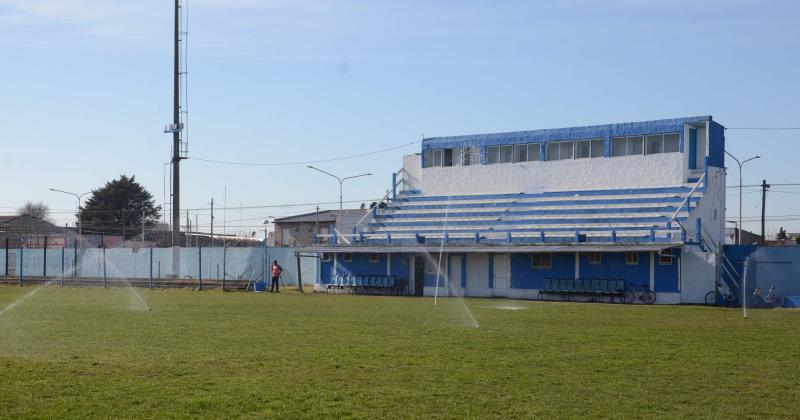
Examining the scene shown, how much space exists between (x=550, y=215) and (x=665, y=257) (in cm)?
947

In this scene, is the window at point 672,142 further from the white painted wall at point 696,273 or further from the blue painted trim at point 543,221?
the white painted wall at point 696,273

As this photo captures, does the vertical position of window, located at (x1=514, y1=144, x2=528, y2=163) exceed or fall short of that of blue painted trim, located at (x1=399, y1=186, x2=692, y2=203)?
it exceeds it

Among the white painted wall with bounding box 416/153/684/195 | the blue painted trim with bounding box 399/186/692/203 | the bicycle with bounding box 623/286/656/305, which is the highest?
the white painted wall with bounding box 416/153/684/195

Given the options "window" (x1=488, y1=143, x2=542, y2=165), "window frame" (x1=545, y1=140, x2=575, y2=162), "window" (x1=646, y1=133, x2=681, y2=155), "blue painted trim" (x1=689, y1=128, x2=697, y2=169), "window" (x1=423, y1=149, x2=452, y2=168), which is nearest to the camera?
"blue painted trim" (x1=689, y1=128, x2=697, y2=169)

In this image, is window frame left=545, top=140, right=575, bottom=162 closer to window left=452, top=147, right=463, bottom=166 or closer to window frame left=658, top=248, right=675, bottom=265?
window left=452, top=147, right=463, bottom=166

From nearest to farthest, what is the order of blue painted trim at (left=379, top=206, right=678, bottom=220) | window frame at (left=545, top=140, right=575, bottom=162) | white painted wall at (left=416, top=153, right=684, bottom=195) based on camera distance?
blue painted trim at (left=379, top=206, right=678, bottom=220) → white painted wall at (left=416, top=153, right=684, bottom=195) → window frame at (left=545, top=140, right=575, bottom=162)

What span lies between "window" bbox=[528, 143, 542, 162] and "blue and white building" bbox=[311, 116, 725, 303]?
0.09 m

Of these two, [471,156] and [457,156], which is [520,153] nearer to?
[471,156]

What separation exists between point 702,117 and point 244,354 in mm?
44380

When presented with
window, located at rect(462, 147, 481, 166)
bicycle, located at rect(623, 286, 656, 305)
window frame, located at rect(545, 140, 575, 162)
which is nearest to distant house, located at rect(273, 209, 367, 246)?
window, located at rect(462, 147, 481, 166)

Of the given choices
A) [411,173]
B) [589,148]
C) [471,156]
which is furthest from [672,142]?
[411,173]

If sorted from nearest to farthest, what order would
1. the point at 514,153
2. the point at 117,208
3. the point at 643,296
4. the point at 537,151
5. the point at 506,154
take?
the point at 643,296, the point at 537,151, the point at 514,153, the point at 506,154, the point at 117,208

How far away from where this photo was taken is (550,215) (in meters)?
60.4

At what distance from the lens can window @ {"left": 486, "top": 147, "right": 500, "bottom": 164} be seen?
67.6 metres
